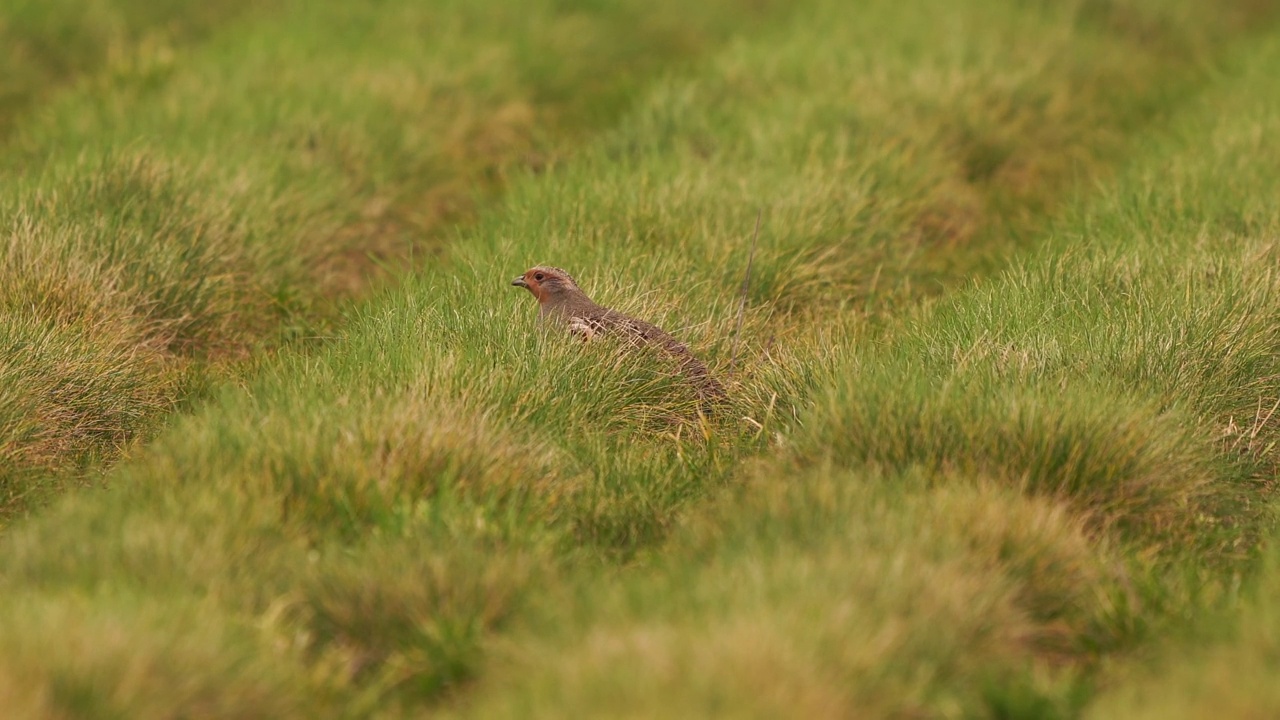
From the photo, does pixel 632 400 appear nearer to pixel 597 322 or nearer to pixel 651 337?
pixel 651 337

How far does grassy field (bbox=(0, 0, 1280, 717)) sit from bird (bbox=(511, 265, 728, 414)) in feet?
0.31

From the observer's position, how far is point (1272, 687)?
11.8 ft

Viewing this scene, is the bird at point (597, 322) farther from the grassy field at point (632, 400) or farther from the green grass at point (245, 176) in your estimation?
the green grass at point (245, 176)

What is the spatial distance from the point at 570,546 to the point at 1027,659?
1.39 m

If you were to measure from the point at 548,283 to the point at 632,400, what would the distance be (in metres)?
0.90

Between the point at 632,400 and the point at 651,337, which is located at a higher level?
the point at 651,337

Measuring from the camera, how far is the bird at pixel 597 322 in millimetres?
5863

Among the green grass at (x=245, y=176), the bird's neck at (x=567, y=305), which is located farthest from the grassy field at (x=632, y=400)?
the bird's neck at (x=567, y=305)

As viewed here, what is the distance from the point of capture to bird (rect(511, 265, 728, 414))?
19.2 ft

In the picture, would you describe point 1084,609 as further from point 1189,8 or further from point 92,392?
point 1189,8

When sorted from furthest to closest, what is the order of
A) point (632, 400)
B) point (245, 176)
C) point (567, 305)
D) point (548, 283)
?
point (245, 176), point (548, 283), point (567, 305), point (632, 400)

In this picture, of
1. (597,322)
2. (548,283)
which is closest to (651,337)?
(597,322)

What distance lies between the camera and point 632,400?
18.8 feet

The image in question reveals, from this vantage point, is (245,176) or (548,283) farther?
(245,176)
